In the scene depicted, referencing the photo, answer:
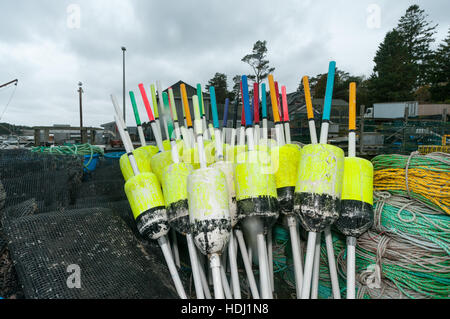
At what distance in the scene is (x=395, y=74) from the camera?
32594 mm

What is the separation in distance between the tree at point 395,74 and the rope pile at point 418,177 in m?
37.7

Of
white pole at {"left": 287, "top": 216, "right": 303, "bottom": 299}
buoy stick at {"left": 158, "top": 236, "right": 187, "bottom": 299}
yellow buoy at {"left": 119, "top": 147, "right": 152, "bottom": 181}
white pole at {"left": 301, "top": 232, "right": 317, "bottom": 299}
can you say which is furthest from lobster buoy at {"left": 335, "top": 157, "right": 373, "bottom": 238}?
yellow buoy at {"left": 119, "top": 147, "right": 152, "bottom": 181}

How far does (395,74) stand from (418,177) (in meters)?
38.8

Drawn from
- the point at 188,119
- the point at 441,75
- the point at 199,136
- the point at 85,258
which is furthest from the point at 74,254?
the point at 441,75

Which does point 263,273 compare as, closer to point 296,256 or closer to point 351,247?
point 296,256

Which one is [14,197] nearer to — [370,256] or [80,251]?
[80,251]

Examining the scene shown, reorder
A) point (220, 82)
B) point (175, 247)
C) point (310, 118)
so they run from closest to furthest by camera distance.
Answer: point (310, 118), point (175, 247), point (220, 82)

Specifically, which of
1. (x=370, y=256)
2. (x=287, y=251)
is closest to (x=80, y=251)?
(x=287, y=251)

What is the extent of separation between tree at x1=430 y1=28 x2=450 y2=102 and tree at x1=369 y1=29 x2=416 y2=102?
2.38 m

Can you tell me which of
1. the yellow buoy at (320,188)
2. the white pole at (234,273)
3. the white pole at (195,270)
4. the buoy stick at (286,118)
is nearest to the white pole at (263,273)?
the white pole at (234,273)

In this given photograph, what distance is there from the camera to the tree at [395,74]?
32344 millimetres

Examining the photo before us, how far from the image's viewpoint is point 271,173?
1.53 meters
